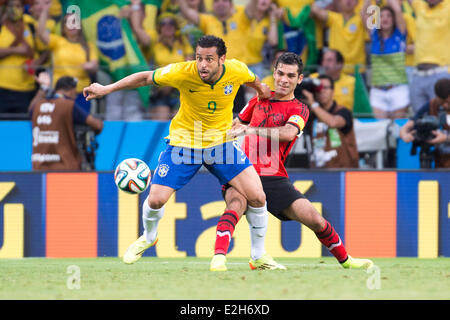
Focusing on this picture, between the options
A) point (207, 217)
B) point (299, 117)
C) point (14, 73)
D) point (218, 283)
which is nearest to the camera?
point (218, 283)

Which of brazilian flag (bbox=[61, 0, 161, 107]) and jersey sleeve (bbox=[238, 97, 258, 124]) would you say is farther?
brazilian flag (bbox=[61, 0, 161, 107])

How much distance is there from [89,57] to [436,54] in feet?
15.3

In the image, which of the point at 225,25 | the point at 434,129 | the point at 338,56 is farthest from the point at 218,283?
the point at 225,25

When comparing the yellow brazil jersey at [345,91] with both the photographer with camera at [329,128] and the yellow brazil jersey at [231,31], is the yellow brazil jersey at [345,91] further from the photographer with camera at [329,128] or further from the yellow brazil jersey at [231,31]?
the yellow brazil jersey at [231,31]

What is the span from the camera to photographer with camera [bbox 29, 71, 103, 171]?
34.6 feet

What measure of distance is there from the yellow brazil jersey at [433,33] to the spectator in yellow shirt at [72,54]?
4.37 meters

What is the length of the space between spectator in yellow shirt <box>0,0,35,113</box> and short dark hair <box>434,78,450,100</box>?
5.40 metres

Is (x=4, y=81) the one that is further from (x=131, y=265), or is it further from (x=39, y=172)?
(x=131, y=265)

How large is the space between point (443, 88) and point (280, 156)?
3937mm

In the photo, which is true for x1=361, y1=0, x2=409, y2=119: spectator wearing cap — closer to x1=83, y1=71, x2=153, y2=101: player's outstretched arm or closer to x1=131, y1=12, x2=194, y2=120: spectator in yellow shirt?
x1=131, y1=12, x2=194, y2=120: spectator in yellow shirt

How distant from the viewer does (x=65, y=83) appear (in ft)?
35.1

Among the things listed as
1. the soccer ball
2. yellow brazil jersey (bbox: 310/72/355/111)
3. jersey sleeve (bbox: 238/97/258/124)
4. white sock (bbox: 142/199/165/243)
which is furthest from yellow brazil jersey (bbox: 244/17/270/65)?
white sock (bbox: 142/199/165/243)

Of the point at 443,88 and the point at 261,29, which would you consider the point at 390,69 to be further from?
the point at 261,29
